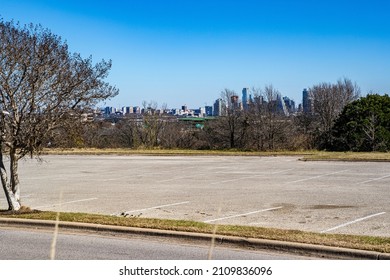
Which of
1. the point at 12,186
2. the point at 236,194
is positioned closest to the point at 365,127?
the point at 236,194

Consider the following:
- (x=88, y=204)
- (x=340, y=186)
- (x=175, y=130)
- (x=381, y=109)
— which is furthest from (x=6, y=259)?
(x=175, y=130)

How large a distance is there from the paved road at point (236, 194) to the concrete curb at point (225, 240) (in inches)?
73.4

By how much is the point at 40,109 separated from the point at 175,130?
35.1 m

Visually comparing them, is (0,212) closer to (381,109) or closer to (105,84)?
(105,84)

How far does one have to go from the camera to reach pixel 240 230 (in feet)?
33.7

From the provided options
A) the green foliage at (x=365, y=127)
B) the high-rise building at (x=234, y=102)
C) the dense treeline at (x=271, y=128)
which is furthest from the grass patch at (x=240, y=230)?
the high-rise building at (x=234, y=102)

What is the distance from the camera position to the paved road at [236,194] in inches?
483

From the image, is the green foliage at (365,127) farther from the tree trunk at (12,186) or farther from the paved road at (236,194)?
the tree trunk at (12,186)

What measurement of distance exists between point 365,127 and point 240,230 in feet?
96.2

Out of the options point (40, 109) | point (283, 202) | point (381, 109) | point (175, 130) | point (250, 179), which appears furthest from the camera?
point (175, 130)

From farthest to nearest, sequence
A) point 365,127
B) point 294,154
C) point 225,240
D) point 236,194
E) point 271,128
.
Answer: point 271,128
point 365,127
point 294,154
point 236,194
point 225,240

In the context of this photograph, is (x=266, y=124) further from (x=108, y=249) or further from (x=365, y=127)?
(x=108, y=249)

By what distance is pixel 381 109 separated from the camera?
3831cm

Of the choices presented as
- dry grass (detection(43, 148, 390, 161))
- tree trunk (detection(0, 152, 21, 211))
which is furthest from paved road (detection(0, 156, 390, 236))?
dry grass (detection(43, 148, 390, 161))
